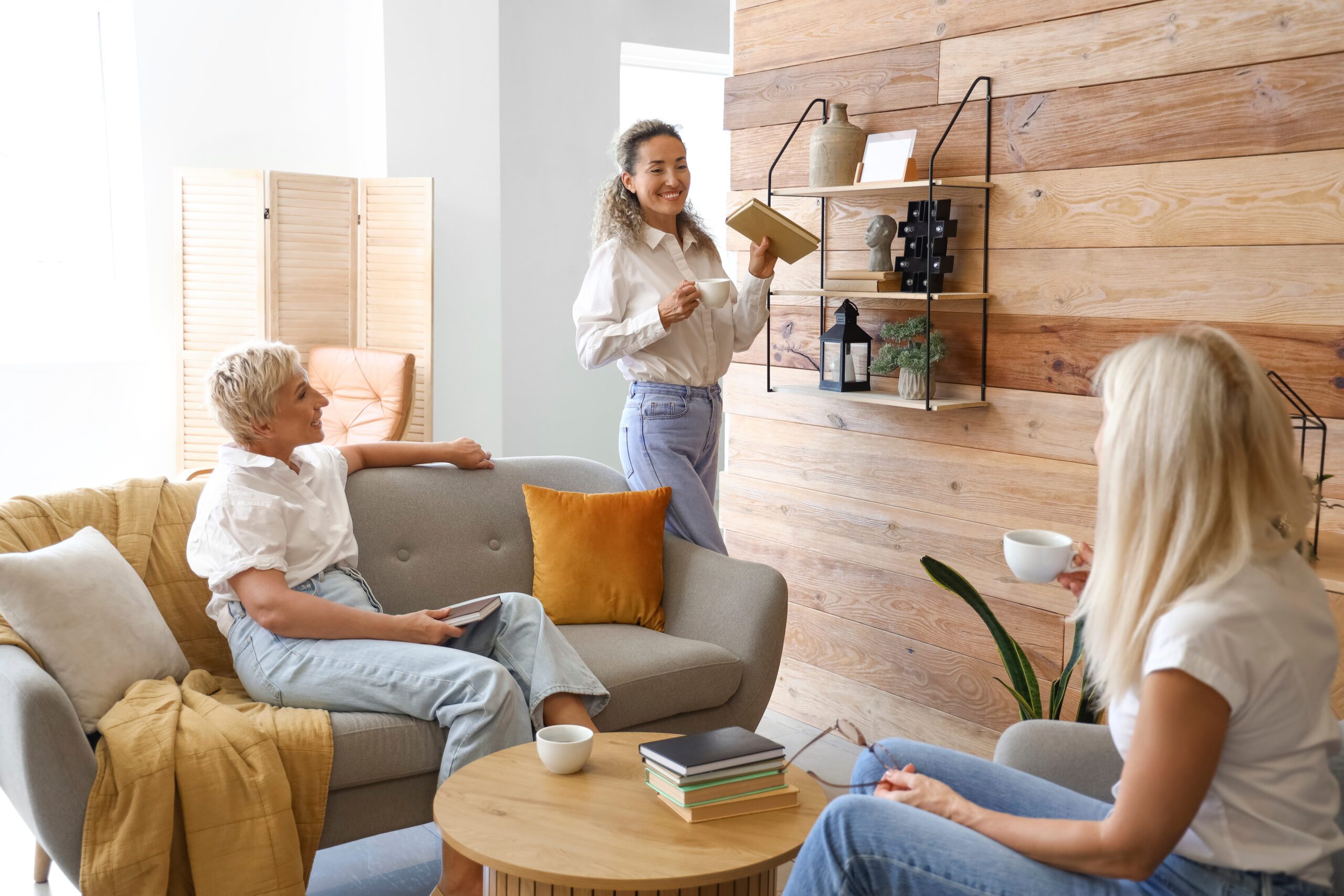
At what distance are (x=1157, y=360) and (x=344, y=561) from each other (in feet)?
5.65

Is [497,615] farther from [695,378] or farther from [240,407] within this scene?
[695,378]

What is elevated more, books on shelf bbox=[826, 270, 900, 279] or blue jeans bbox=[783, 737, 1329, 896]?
books on shelf bbox=[826, 270, 900, 279]

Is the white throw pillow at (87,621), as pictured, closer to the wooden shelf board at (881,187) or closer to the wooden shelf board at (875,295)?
the wooden shelf board at (875,295)

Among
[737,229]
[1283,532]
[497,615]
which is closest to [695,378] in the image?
[737,229]

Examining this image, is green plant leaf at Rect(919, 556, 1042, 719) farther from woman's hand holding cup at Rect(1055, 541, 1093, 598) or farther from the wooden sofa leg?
the wooden sofa leg

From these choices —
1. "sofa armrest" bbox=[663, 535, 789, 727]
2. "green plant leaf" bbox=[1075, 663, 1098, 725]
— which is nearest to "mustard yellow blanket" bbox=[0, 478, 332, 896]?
"sofa armrest" bbox=[663, 535, 789, 727]

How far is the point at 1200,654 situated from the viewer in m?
1.13

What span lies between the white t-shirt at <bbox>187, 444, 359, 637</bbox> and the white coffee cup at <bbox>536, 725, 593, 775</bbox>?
0.70 m

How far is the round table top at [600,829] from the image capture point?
4.93 feet

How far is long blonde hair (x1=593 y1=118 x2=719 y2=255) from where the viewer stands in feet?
9.55

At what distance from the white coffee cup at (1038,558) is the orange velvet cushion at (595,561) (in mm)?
1224

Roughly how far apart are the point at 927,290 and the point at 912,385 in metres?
0.25

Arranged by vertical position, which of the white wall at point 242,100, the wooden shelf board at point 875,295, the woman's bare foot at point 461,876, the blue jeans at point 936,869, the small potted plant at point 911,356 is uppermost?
the white wall at point 242,100

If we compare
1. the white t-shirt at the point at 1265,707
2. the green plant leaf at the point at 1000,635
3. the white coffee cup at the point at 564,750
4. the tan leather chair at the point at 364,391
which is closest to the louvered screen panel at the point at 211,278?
the tan leather chair at the point at 364,391
